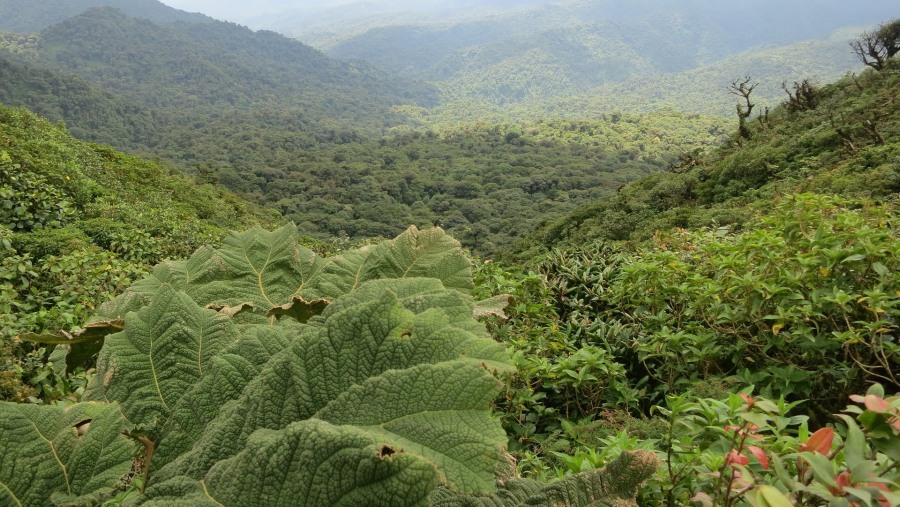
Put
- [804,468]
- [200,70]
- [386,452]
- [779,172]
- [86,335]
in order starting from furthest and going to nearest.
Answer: [200,70] < [779,172] < [86,335] < [804,468] < [386,452]

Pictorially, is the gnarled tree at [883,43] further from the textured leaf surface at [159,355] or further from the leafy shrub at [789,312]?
the textured leaf surface at [159,355]

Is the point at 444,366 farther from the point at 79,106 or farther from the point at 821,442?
the point at 79,106

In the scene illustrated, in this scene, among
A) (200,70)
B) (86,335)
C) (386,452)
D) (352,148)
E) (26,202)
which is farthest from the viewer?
(200,70)

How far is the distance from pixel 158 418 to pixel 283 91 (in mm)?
152026

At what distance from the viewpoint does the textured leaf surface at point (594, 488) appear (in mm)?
948

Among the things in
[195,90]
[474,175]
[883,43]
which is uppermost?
[883,43]

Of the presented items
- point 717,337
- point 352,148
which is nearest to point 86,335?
point 717,337

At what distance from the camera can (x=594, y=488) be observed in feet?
3.15


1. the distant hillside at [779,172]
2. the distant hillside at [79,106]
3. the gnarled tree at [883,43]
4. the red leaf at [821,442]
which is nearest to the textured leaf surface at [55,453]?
the red leaf at [821,442]

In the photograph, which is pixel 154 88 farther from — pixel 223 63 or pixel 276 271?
pixel 276 271

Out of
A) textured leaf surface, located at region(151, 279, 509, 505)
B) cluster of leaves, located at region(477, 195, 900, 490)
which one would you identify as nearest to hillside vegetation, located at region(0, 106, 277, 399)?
textured leaf surface, located at region(151, 279, 509, 505)

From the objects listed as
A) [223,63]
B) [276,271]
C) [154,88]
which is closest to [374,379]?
[276,271]

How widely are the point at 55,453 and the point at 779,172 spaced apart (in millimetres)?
14435

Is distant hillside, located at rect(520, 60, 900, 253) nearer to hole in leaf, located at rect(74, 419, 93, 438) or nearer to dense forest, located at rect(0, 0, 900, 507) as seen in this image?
dense forest, located at rect(0, 0, 900, 507)
